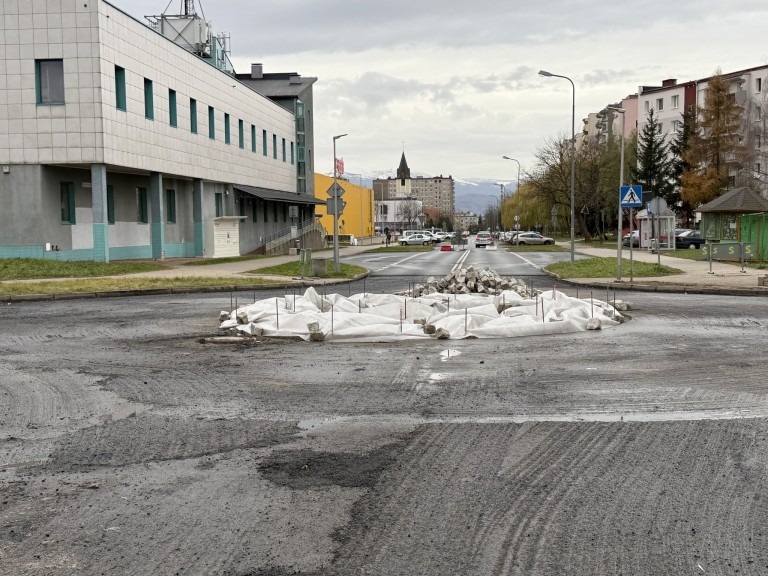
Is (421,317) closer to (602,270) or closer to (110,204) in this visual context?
(602,270)

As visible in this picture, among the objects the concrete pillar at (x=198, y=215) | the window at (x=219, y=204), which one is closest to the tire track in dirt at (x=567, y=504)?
the concrete pillar at (x=198, y=215)

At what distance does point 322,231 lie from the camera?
7538cm

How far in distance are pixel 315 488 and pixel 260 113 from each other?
54.2 m

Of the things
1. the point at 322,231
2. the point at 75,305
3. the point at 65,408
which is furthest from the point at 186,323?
the point at 322,231

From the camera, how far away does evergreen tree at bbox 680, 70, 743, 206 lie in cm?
6569

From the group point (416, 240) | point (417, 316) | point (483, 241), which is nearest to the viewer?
point (417, 316)

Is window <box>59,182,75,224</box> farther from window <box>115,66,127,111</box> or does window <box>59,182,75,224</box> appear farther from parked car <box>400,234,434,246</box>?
parked car <box>400,234,434,246</box>

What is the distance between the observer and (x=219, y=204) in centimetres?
4838

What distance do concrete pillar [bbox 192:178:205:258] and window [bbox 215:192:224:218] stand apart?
3147mm

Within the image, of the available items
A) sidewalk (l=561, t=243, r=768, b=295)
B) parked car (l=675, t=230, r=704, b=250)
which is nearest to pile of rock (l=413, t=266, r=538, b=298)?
sidewalk (l=561, t=243, r=768, b=295)

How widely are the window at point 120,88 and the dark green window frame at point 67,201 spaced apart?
3913mm

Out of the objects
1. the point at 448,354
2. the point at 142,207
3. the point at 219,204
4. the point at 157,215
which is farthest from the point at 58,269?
the point at 448,354

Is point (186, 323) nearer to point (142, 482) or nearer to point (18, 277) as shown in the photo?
point (142, 482)

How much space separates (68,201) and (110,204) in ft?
7.77
